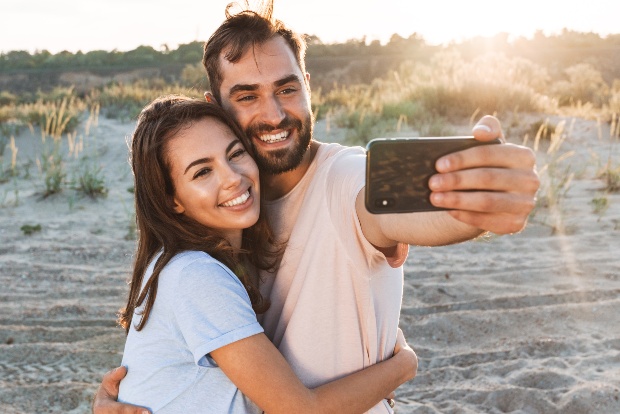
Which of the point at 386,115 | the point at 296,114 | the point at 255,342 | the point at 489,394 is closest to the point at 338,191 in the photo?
the point at 255,342

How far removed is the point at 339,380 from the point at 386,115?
9567 millimetres

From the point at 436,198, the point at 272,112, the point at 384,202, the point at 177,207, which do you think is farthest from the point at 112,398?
the point at 436,198

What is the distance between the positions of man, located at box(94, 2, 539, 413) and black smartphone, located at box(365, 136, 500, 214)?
0.04 metres

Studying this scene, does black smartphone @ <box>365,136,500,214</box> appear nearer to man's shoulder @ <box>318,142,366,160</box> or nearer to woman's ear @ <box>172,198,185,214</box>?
man's shoulder @ <box>318,142,366,160</box>

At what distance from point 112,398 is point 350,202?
1178mm

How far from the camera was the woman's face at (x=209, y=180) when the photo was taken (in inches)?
93.4

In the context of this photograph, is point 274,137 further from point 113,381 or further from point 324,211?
point 113,381

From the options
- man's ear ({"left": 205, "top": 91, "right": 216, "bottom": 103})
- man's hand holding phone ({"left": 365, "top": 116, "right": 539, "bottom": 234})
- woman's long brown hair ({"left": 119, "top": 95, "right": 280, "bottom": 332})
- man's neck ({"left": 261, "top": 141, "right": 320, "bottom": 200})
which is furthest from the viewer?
man's ear ({"left": 205, "top": 91, "right": 216, "bottom": 103})

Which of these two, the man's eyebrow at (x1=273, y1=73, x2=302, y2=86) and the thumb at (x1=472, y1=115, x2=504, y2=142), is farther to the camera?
the man's eyebrow at (x1=273, y1=73, x2=302, y2=86)

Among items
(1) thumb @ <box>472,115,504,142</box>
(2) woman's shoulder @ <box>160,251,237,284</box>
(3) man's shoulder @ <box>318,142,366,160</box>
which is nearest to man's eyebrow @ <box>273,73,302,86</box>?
(3) man's shoulder @ <box>318,142,366,160</box>

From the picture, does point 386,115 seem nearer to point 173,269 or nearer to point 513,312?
point 513,312

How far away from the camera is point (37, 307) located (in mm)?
4883

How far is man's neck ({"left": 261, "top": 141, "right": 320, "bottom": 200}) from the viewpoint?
106 inches

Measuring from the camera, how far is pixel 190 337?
1998 millimetres
